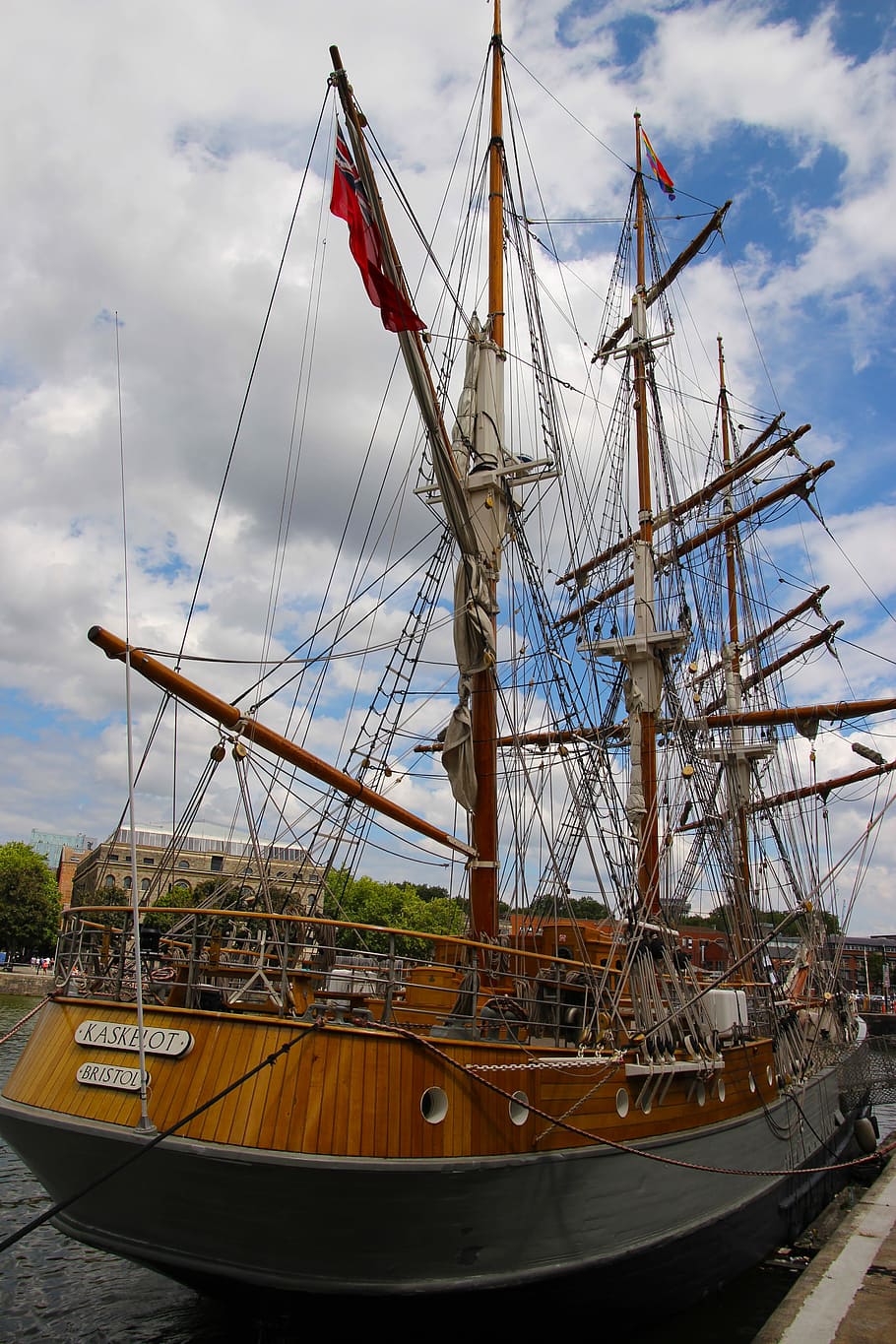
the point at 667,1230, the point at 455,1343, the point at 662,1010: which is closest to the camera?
the point at 455,1343

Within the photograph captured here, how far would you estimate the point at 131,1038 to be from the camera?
25.9 ft

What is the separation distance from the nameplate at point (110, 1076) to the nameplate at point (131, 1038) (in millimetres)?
170

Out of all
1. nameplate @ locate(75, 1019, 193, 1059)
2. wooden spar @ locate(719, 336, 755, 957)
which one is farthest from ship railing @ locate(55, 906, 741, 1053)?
wooden spar @ locate(719, 336, 755, 957)

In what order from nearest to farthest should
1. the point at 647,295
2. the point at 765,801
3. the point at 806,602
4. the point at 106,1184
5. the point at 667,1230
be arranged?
the point at 106,1184 < the point at 667,1230 < the point at 647,295 < the point at 765,801 < the point at 806,602

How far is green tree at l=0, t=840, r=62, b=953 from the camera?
2525 inches

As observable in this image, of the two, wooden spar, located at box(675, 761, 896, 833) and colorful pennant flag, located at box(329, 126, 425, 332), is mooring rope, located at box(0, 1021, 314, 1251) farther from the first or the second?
wooden spar, located at box(675, 761, 896, 833)

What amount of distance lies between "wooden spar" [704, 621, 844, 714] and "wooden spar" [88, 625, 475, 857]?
1906 cm

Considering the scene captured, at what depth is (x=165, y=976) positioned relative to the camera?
32.6 ft

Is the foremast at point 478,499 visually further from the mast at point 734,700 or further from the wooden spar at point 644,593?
the mast at point 734,700

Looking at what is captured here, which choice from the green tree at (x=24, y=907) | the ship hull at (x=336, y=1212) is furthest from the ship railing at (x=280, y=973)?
the green tree at (x=24, y=907)

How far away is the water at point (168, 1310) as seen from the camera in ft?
26.5

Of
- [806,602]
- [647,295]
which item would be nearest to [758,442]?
[806,602]

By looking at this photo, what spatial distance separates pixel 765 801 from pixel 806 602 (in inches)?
390

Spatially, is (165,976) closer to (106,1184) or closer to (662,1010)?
(106,1184)
